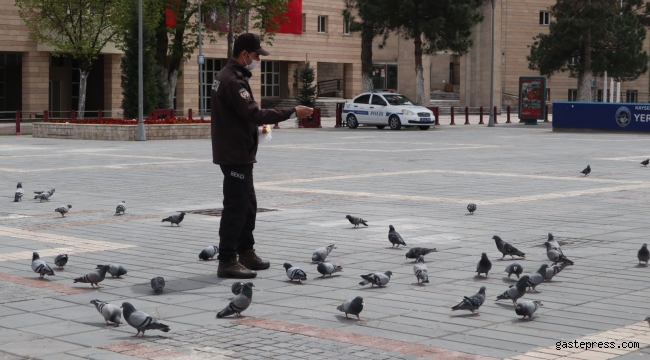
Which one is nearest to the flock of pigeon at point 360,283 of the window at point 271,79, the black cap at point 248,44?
the black cap at point 248,44

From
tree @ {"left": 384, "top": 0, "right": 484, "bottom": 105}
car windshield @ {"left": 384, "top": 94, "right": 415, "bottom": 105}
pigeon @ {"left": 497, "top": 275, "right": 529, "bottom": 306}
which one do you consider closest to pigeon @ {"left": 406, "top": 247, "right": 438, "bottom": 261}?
pigeon @ {"left": 497, "top": 275, "right": 529, "bottom": 306}

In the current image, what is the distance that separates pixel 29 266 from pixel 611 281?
16.2 ft

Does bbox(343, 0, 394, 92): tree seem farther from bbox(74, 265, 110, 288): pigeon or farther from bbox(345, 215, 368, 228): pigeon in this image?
bbox(74, 265, 110, 288): pigeon

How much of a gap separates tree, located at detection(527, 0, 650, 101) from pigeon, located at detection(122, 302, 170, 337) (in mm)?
46233

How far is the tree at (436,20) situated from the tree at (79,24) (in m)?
12.4

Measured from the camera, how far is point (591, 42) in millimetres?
52125

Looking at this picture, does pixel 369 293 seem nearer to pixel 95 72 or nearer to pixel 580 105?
pixel 580 105

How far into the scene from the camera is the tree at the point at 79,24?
41719 millimetres

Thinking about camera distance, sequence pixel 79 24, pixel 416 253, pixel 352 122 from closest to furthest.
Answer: pixel 416 253 → pixel 352 122 → pixel 79 24

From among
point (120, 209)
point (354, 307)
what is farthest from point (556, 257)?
point (120, 209)

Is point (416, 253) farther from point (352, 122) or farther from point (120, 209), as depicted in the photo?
point (352, 122)

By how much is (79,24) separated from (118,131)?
43.9 ft

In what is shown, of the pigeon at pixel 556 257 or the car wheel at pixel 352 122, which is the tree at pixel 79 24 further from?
the pigeon at pixel 556 257

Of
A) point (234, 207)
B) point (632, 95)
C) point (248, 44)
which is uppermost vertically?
point (632, 95)
